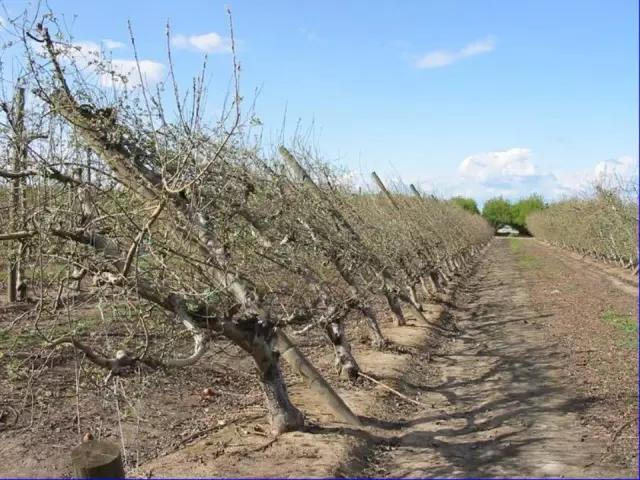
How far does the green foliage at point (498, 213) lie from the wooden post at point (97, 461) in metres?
90.7

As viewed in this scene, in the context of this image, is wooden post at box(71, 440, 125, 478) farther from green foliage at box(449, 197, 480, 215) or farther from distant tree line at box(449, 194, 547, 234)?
distant tree line at box(449, 194, 547, 234)

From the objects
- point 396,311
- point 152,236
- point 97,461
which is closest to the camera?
point 97,461

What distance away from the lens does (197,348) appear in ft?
16.8

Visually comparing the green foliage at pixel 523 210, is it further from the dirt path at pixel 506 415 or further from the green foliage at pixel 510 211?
the dirt path at pixel 506 415

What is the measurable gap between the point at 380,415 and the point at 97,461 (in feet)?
13.5

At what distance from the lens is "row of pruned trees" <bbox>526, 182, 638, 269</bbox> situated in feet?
68.9

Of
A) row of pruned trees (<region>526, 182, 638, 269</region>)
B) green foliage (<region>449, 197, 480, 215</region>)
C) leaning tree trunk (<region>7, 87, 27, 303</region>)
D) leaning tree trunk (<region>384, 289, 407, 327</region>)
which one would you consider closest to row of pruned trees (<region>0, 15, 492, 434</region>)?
leaning tree trunk (<region>7, 87, 27, 303</region>)

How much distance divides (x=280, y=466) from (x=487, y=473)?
5.72 ft

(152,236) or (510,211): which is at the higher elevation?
(510,211)

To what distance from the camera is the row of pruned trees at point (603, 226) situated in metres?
21.0

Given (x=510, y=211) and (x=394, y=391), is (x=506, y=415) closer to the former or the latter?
(x=394, y=391)

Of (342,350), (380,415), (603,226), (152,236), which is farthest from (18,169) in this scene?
(603,226)

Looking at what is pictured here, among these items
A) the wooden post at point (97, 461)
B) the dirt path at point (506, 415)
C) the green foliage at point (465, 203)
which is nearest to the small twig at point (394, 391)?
the dirt path at point (506, 415)

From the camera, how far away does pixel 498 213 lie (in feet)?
300
